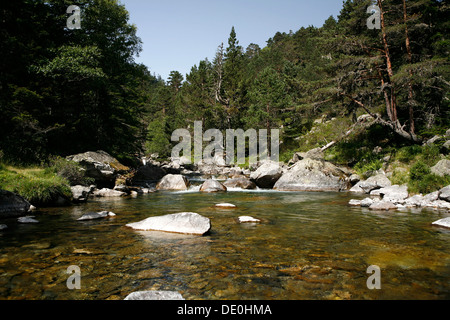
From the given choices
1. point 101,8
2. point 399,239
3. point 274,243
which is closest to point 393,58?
point 399,239

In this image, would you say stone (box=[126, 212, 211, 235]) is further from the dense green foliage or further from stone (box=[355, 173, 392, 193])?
stone (box=[355, 173, 392, 193])

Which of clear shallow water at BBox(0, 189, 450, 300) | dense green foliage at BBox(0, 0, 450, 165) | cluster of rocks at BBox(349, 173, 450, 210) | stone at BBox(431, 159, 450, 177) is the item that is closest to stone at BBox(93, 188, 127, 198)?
dense green foliage at BBox(0, 0, 450, 165)

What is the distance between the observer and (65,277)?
3.73 m

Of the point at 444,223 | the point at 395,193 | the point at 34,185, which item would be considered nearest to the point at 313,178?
the point at 395,193

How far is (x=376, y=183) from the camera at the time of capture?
14.6 metres

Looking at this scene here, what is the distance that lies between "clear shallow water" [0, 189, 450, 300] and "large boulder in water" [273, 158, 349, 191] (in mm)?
9168

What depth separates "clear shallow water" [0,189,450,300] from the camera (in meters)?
3.37

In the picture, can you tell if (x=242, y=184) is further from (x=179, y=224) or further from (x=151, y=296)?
(x=151, y=296)

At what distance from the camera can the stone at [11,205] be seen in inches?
315

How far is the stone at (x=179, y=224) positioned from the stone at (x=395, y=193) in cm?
868

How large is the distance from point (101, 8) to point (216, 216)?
76.6 ft

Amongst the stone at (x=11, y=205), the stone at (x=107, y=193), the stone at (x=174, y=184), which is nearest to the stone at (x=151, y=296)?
the stone at (x=11, y=205)

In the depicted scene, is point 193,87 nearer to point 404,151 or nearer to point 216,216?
point 404,151
